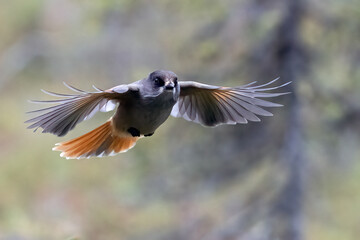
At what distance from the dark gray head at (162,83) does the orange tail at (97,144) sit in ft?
3.21

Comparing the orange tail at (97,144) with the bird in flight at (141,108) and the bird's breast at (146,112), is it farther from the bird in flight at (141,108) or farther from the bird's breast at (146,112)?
the bird's breast at (146,112)

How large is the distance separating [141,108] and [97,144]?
104 centimetres

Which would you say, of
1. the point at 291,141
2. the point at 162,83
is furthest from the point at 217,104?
the point at 291,141

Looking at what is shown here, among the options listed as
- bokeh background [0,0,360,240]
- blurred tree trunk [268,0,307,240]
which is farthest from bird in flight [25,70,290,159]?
blurred tree trunk [268,0,307,240]

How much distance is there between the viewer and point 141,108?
174 inches

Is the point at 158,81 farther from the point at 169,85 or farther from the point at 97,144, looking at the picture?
the point at 97,144

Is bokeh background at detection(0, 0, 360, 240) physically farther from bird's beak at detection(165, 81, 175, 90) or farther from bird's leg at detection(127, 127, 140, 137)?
bird's beak at detection(165, 81, 175, 90)

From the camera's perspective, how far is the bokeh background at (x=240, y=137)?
857 centimetres

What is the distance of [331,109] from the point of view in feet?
28.5

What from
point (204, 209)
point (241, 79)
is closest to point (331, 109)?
point (241, 79)

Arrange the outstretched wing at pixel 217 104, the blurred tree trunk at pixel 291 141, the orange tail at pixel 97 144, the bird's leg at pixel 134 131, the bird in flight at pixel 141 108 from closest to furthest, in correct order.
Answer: the bird in flight at pixel 141 108
the bird's leg at pixel 134 131
the outstretched wing at pixel 217 104
the orange tail at pixel 97 144
the blurred tree trunk at pixel 291 141

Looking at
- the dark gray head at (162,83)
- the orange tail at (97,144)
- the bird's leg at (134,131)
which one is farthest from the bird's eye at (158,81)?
the orange tail at (97,144)

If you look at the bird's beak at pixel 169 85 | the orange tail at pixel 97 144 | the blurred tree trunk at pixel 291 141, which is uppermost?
the blurred tree trunk at pixel 291 141

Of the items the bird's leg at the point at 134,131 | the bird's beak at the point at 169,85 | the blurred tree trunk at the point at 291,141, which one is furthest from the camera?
the blurred tree trunk at the point at 291,141
